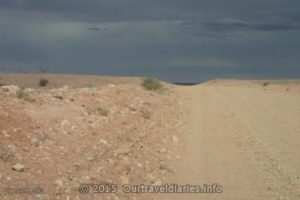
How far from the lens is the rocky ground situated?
40.0ft

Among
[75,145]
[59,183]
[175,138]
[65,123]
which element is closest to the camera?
[59,183]

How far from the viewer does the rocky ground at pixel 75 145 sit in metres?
12.2

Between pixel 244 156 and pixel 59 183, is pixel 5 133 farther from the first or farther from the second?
pixel 244 156

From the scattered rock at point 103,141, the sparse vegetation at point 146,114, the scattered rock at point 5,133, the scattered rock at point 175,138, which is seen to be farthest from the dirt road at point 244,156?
the scattered rock at point 5,133

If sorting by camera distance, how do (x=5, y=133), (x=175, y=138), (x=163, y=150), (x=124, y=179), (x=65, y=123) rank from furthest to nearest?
(x=175, y=138) → (x=65, y=123) → (x=163, y=150) → (x=5, y=133) → (x=124, y=179)

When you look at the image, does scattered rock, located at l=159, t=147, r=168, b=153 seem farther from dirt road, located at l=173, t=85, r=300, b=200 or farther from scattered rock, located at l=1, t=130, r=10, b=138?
scattered rock, located at l=1, t=130, r=10, b=138

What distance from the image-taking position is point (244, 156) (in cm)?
1642

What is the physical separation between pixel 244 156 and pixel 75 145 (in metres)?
4.38

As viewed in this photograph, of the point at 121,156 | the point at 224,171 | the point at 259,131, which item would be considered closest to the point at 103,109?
the point at 259,131

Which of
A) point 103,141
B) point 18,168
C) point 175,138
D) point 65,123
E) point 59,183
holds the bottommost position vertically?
point 59,183

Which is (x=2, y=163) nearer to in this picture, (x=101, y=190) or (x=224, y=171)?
(x=101, y=190)

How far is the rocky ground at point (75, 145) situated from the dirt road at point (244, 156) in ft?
2.18

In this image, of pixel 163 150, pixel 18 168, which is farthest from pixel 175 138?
pixel 18 168

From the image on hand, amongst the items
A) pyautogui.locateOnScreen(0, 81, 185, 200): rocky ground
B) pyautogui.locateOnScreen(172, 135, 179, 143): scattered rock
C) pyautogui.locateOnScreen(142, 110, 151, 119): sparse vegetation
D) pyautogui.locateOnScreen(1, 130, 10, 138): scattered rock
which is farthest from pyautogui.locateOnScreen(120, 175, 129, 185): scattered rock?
pyautogui.locateOnScreen(142, 110, 151, 119): sparse vegetation
